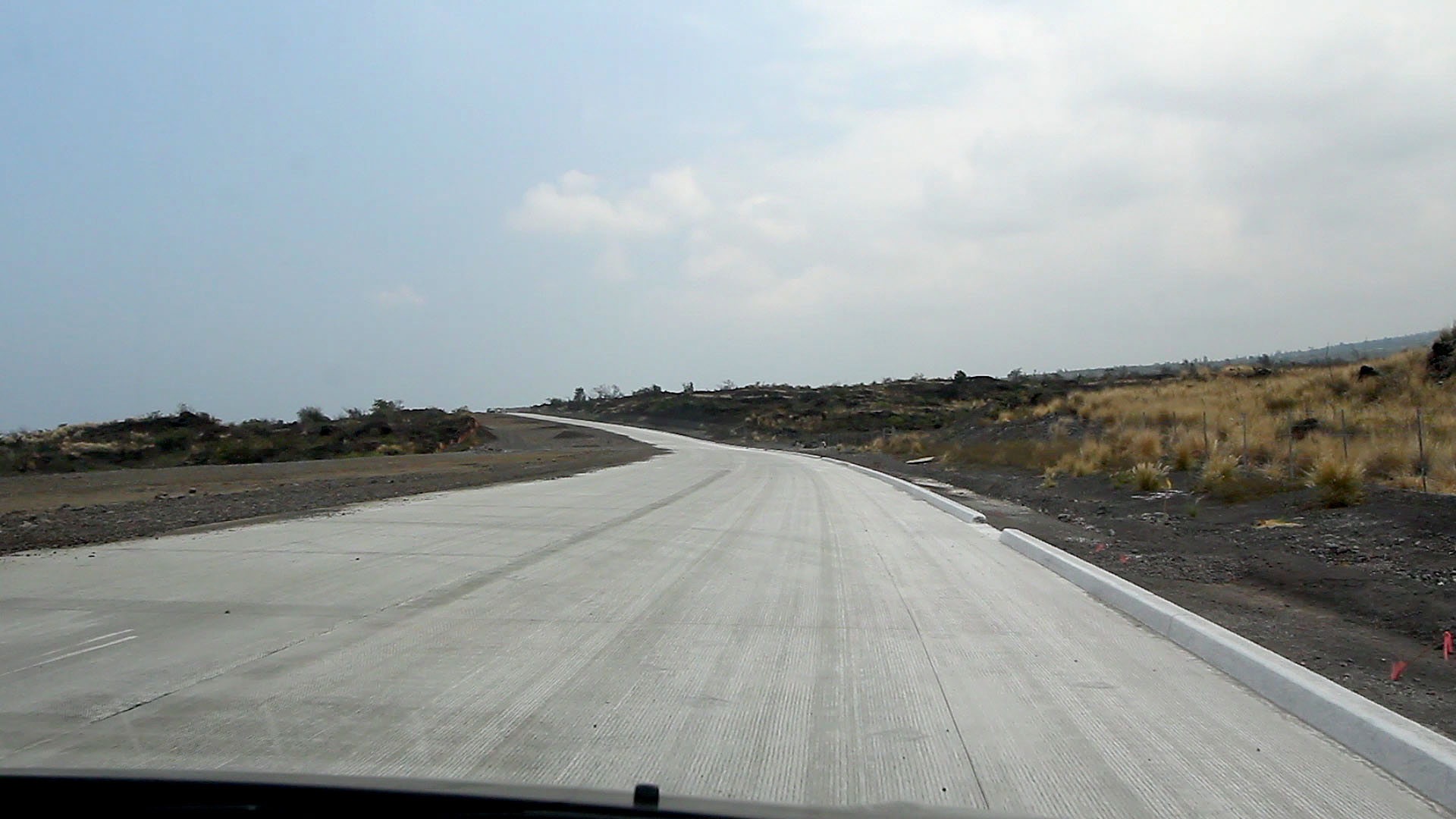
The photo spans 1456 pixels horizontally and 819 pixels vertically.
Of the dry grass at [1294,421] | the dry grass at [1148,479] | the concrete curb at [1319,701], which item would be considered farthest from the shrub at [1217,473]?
the concrete curb at [1319,701]

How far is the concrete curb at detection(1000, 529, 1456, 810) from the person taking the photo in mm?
5219

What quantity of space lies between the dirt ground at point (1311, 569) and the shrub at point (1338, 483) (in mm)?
231

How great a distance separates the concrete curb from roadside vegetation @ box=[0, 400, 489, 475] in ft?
176

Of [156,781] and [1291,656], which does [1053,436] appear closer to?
[1291,656]

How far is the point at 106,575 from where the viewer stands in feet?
37.7

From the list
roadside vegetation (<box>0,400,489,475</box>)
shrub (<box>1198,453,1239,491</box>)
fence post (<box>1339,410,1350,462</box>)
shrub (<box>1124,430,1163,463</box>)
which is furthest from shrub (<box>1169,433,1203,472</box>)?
roadside vegetation (<box>0,400,489,475</box>)

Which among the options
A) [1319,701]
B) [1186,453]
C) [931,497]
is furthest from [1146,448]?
[1319,701]

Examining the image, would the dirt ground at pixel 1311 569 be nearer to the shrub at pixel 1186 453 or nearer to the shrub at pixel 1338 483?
the shrub at pixel 1338 483

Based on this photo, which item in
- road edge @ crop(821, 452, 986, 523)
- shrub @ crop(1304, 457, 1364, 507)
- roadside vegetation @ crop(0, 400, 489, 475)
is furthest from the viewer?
roadside vegetation @ crop(0, 400, 489, 475)

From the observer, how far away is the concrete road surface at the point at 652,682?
5.19m

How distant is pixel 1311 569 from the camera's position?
11711 millimetres

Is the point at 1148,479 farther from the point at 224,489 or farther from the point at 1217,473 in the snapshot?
the point at 224,489

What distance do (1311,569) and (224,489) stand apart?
94.7ft

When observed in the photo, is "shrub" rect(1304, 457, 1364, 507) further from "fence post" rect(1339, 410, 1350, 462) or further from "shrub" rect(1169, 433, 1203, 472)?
"shrub" rect(1169, 433, 1203, 472)
